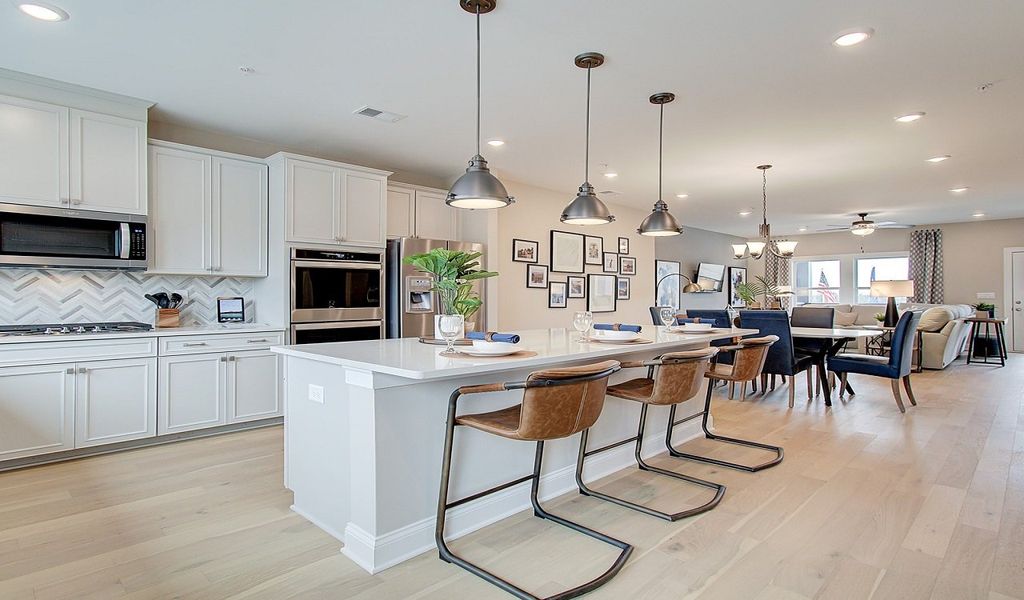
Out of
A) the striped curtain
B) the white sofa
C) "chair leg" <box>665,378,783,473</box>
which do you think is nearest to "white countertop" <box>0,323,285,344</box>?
"chair leg" <box>665,378,783,473</box>

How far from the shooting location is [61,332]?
3559 mm

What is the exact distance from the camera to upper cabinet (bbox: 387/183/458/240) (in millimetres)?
5250

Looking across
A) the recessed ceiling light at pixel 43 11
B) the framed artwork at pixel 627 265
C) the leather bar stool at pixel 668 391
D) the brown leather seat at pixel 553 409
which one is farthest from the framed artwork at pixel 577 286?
the recessed ceiling light at pixel 43 11

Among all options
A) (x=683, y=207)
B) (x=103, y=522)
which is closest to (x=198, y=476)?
(x=103, y=522)

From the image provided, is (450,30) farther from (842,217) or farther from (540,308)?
(842,217)

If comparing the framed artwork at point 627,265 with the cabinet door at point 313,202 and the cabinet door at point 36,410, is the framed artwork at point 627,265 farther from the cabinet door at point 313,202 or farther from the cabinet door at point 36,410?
the cabinet door at point 36,410

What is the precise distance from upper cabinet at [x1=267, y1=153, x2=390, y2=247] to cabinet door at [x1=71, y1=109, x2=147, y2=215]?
3.11ft

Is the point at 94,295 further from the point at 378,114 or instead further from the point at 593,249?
the point at 593,249

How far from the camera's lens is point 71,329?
145 inches

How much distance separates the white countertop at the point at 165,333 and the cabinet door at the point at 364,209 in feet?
3.38

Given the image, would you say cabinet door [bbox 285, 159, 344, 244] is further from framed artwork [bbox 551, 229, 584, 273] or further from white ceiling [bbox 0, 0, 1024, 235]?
framed artwork [bbox 551, 229, 584, 273]

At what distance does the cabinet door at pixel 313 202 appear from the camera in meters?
4.37

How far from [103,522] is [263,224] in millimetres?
2552

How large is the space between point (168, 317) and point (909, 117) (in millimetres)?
5713
